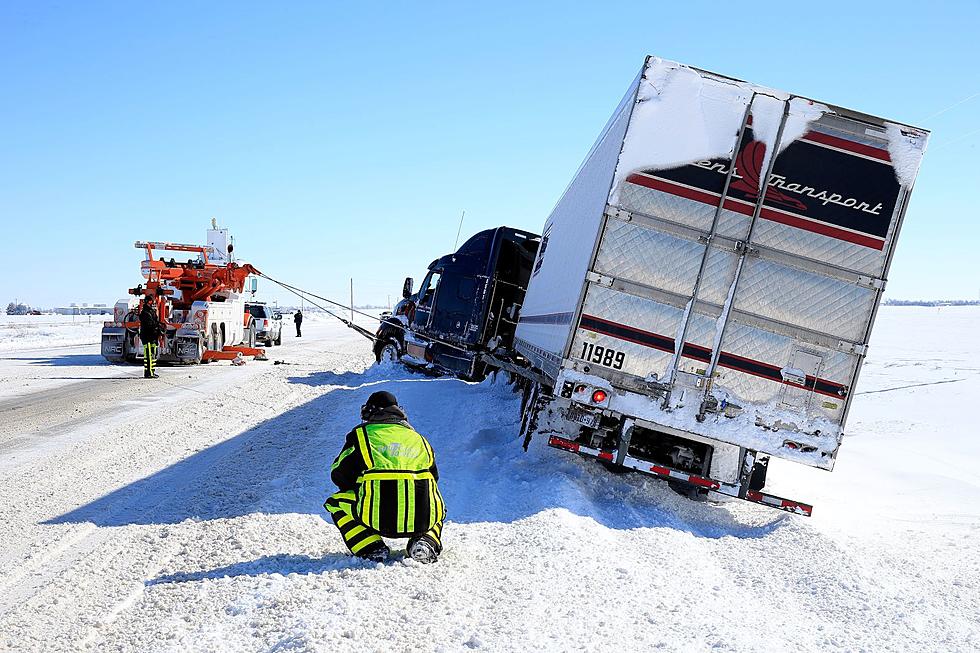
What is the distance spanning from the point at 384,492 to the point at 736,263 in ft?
12.4

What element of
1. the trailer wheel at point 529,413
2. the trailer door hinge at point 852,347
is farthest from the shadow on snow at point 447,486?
the trailer door hinge at point 852,347

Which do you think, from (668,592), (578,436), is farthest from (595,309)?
(668,592)

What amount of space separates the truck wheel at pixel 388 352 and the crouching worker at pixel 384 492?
13.1 meters

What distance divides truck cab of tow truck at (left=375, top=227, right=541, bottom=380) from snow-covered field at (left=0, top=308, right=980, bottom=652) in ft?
13.5

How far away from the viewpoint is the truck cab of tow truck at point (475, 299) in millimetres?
14234

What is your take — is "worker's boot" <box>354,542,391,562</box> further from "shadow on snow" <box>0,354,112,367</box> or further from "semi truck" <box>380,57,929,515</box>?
"shadow on snow" <box>0,354,112,367</box>

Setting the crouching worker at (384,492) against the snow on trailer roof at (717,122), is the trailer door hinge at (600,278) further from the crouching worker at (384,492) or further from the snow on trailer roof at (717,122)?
the crouching worker at (384,492)

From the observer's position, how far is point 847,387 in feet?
20.9

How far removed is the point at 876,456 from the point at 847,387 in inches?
209

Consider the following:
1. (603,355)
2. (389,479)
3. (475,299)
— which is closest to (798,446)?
(603,355)

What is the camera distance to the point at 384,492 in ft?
15.0

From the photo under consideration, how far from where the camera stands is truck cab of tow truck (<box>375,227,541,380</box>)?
46.7 ft

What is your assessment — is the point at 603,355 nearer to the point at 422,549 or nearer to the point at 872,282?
the point at 872,282

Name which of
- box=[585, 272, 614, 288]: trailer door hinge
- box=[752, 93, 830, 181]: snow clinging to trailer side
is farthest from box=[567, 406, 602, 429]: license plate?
box=[752, 93, 830, 181]: snow clinging to trailer side
